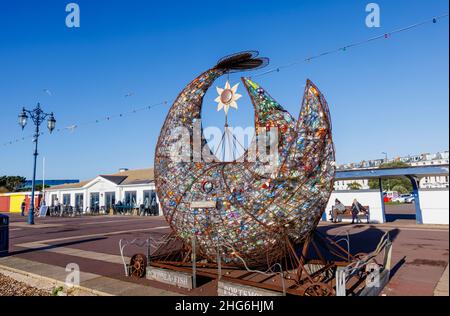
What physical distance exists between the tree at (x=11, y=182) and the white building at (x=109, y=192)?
3054 centimetres

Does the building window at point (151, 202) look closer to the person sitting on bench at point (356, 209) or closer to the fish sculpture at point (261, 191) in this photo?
the person sitting on bench at point (356, 209)

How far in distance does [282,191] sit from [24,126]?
56.4 ft

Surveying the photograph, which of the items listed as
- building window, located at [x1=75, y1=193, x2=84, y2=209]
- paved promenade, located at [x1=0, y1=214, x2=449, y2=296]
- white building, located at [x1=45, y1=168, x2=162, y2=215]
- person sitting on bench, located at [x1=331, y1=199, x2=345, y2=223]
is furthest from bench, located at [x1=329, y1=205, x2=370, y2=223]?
building window, located at [x1=75, y1=193, x2=84, y2=209]

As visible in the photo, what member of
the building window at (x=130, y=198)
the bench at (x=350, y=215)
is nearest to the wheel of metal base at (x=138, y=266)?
the bench at (x=350, y=215)

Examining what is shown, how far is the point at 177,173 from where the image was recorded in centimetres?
621

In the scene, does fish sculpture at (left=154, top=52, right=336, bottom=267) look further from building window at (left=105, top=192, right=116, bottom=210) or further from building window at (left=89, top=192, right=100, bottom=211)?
building window at (left=89, top=192, right=100, bottom=211)

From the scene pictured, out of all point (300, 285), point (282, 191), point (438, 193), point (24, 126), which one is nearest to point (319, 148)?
point (282, 191)

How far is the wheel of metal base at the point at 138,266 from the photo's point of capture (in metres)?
6.61

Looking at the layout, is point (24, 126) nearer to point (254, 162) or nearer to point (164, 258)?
point (164, 258)

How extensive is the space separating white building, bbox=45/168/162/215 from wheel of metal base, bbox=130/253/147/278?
2163cm

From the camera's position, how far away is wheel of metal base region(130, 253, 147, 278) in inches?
260

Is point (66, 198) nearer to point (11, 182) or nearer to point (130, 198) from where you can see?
point (130, 198)

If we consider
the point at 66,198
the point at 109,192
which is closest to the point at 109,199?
the point at 109,192

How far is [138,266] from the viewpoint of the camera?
6.64m
